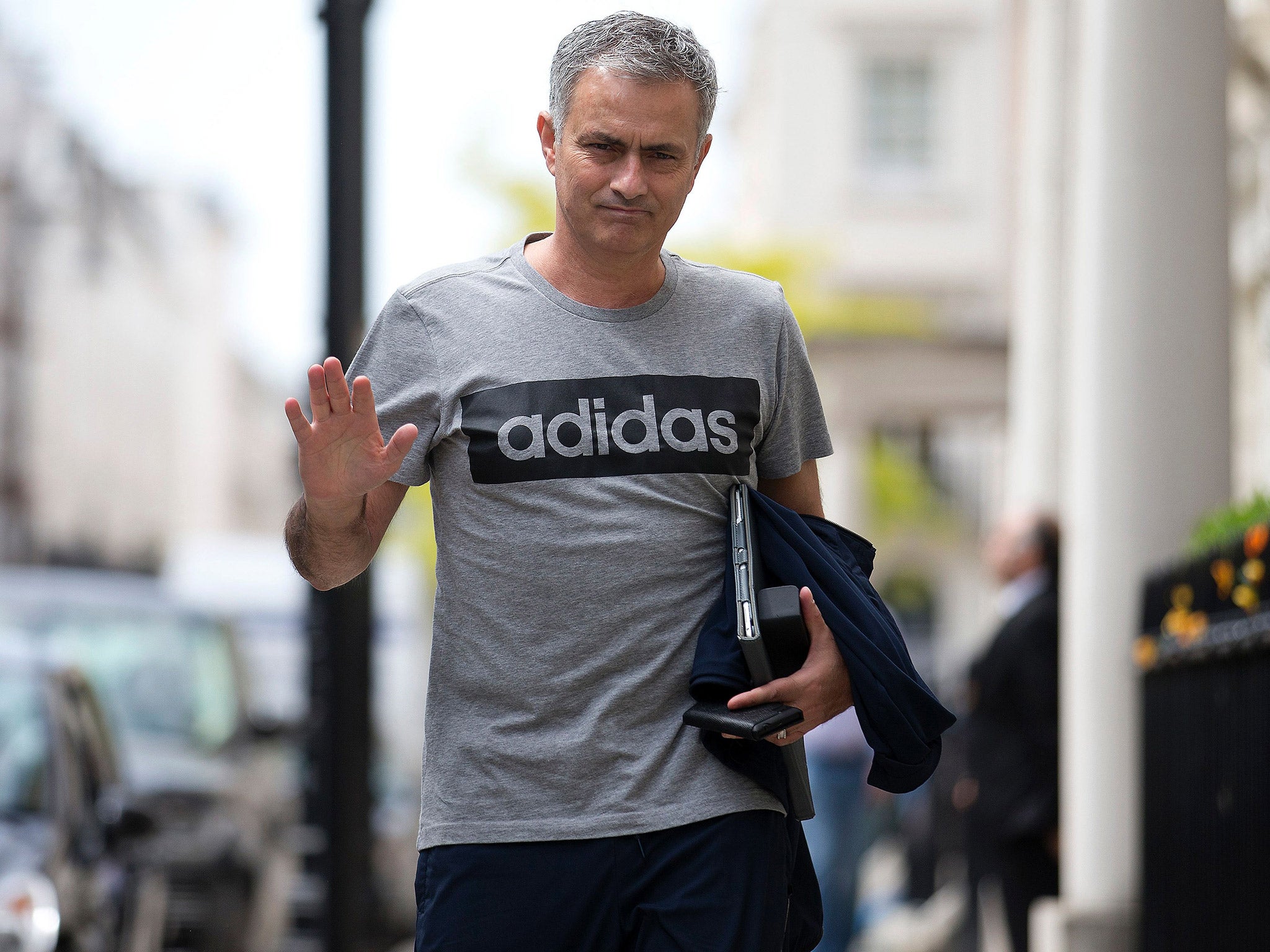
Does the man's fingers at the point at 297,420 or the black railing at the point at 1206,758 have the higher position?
the man's fingers at the point at 297,420

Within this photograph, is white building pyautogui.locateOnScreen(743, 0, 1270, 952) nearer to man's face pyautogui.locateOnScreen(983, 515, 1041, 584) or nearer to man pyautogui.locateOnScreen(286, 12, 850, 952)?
man's face pyautogui.locateOnScreen(983, 515, 1041, 584)

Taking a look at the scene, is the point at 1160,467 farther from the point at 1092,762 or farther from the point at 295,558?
the point at 295,558

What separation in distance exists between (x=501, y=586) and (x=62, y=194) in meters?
37.3

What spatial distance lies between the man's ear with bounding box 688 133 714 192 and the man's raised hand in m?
0.57

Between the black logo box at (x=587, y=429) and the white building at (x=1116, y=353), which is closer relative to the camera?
the black logo box at (x=587, y=429)

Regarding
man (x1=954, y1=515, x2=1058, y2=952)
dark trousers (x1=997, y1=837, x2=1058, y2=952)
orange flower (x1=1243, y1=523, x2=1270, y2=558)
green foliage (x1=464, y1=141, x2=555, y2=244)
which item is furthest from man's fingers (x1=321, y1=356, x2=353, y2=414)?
green foliage (x1=464, y1=141, x2=555, y2=244)

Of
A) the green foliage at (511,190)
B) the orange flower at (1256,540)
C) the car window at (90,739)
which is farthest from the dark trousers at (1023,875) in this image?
the green foliage at (511,190)

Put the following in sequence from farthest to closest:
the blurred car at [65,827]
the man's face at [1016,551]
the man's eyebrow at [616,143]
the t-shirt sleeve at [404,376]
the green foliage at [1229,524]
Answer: the man's face at [1016,551] → the blurred car at [65,827] → the green foliage at [1229,524] → the t-shirt sleeve at [404,376] → the man's eyebrow at [616,143]

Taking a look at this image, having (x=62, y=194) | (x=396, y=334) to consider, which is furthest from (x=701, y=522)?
(x=62, y=194)

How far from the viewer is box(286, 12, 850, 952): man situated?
2.77 m

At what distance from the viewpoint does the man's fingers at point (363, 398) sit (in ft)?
8.75

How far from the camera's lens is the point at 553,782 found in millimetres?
2789

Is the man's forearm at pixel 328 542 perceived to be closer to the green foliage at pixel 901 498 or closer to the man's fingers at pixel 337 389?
the man's fingers at pixel 337 389

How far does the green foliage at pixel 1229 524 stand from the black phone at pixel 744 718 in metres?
2.73
